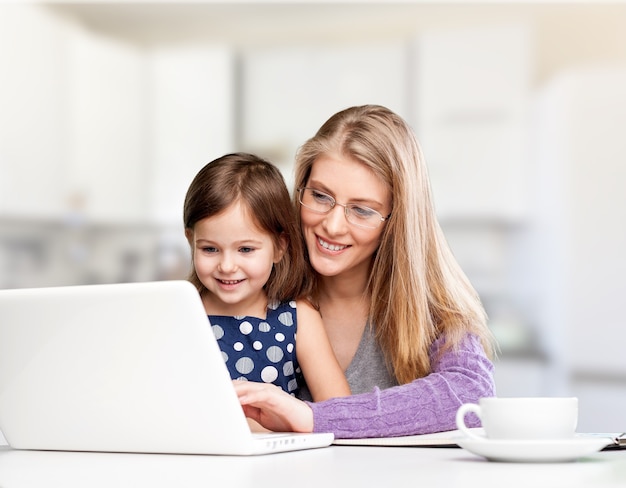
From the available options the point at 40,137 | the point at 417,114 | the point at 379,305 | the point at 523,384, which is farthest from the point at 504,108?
the point at 379,305

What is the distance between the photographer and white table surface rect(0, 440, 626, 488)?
0.80 meters

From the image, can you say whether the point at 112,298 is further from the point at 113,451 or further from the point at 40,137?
→ the point at 40,137

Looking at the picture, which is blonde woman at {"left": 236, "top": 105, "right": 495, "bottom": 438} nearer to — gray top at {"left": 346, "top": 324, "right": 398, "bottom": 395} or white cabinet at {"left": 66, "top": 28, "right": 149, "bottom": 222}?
gray top at {"left": 346, "top": 324, "right": 398, "bottom": 395}

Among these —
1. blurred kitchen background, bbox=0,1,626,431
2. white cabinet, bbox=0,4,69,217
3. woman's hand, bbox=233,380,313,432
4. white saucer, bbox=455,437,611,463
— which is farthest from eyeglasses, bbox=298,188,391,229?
white cabinet, bbox=0,4,69,217

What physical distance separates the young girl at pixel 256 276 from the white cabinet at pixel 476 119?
9.28 ft

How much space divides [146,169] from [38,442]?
353cm

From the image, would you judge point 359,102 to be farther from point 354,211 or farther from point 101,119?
point 354,211

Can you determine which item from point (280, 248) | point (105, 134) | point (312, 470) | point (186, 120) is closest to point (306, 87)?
point (186, 120)

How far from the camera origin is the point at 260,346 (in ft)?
5.20

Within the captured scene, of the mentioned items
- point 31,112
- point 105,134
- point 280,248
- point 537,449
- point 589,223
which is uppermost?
point 31,112

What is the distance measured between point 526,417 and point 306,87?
12.3 ft

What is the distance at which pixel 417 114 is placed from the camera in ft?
14.5

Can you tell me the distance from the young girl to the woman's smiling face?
0.16ft

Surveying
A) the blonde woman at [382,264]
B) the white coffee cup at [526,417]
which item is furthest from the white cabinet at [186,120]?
the white coffee cup at [526,417]
